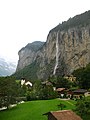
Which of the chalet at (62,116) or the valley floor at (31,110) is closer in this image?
the chalet at (62,116)

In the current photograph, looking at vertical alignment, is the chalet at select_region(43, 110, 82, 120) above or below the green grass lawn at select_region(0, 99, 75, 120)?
below

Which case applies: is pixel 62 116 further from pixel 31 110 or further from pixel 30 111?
pixel 31 110

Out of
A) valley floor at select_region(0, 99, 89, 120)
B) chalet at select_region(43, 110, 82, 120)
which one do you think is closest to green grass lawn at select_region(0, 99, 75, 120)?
valley floor at select_region(0, 99, 89, 120)

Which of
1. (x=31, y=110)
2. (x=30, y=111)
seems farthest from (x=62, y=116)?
(x=31, y=110)

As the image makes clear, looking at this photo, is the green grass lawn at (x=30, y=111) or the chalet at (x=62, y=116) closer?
the chalet at (x=62, y=116)

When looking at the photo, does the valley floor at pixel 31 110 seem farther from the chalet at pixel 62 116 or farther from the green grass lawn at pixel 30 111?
the chalet at pixel 62 116

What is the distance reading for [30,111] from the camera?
236 ft

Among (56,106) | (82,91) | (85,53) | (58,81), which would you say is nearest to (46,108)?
(56,106)

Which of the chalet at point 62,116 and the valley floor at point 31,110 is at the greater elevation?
the valley floor at point 31,110

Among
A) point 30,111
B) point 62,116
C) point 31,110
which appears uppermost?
point 31,110

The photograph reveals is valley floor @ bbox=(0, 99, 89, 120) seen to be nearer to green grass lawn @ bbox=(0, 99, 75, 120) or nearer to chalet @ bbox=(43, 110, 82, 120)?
green grass lawn @ bbox=(0, 99, 75, 120)

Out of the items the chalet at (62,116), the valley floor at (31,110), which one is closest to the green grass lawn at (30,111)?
the valley floor at (31,110)

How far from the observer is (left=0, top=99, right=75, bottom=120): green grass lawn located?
66.3 metres

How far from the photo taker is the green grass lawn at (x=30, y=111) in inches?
2611
